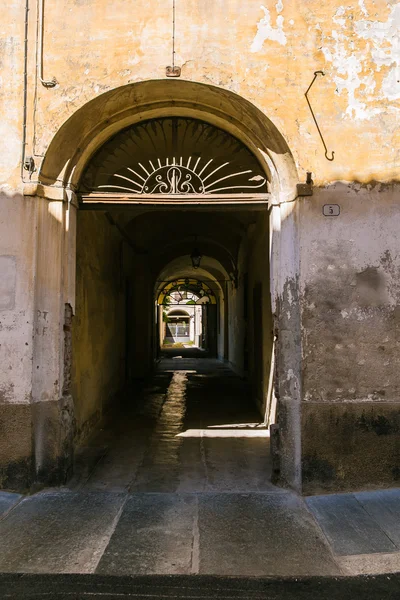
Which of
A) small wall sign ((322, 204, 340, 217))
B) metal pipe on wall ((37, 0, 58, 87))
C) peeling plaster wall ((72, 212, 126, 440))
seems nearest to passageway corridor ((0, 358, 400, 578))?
peeling plaster wall ((72, 212, 126, 440))

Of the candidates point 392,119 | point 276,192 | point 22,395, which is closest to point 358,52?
point 392,119

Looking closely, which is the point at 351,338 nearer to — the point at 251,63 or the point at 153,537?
the point at 153,537

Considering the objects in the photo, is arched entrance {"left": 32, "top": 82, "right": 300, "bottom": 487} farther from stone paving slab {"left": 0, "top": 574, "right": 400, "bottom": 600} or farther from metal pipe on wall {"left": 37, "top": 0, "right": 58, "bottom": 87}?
stone paving slab {"left": 0, "top": 574, "right": 400, "bottom": 600}

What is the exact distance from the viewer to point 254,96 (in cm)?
434

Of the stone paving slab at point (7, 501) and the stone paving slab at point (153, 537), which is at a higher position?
the stone paving slab at point (7, 501)

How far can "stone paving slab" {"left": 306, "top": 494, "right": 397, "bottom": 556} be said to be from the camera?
3.13 metres

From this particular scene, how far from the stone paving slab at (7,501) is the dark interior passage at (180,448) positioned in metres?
0.54

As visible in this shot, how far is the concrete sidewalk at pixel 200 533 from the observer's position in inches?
114

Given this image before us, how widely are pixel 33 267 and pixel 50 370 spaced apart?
3.26 feet

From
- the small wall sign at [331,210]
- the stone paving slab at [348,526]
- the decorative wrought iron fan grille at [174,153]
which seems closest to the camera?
the stone paving slab at [348,526]

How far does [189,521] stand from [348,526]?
48.6 inches

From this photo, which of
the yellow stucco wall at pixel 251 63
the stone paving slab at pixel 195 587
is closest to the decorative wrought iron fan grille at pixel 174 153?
the yellow stucco wall at pixel 251 63

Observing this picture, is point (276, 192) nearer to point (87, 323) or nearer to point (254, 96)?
point (254, 96)

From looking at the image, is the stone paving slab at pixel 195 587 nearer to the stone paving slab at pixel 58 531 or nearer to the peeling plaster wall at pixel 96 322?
the stone paving slab at pixel 58 531
